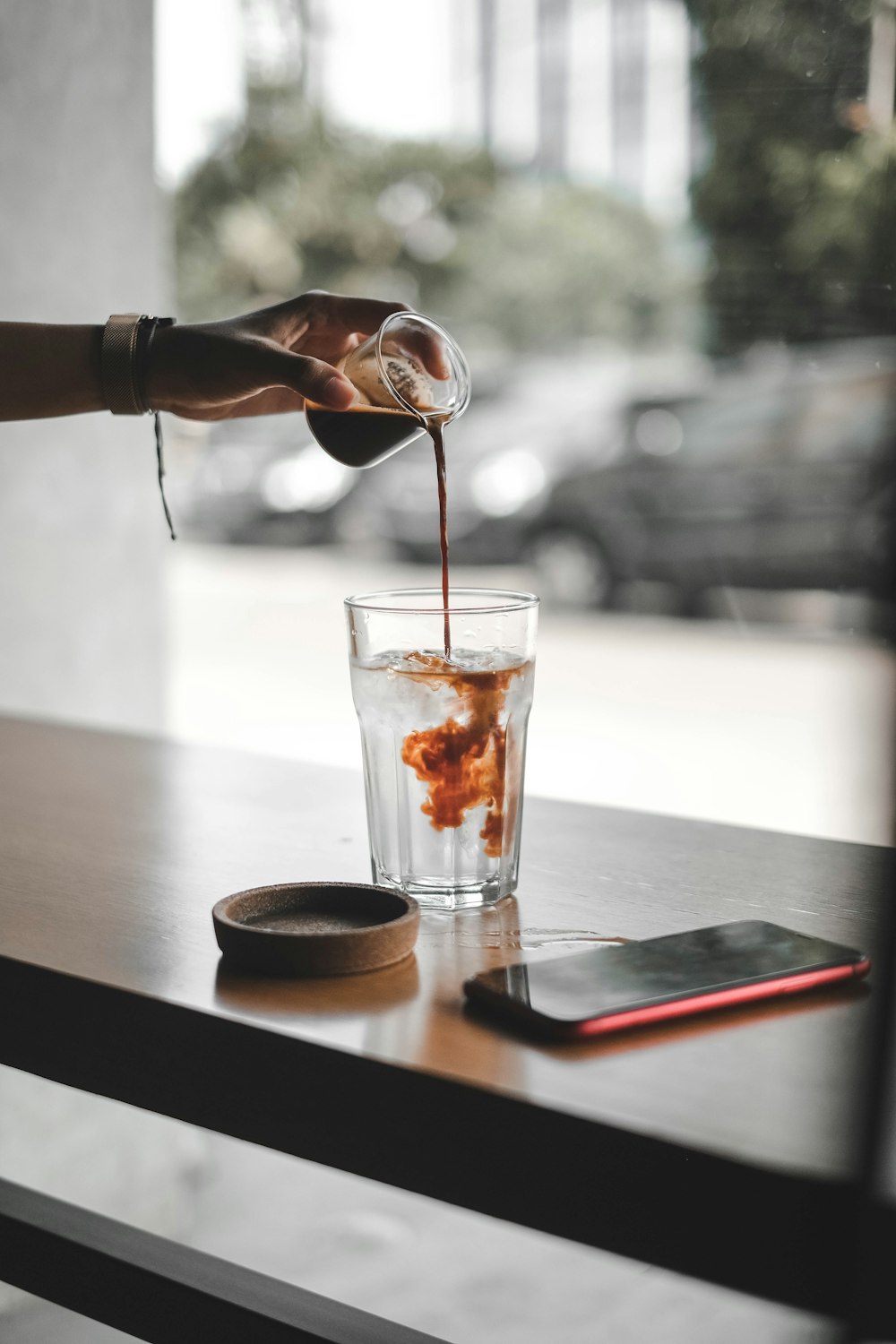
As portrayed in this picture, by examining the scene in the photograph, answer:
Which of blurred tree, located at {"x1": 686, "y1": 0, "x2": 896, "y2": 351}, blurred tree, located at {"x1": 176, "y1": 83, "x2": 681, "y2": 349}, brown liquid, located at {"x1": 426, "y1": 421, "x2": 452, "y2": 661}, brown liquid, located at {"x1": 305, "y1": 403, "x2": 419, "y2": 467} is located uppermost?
blurred tree, located at {"x1": 176, "y1": 83, "x2": 681, "y2": 349}

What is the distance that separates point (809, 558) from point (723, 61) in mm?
2679

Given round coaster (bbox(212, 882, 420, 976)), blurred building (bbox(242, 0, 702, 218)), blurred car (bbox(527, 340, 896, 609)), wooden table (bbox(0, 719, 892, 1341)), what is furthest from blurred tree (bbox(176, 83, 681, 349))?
round coaster (bbox(212, 882, 420, 976))

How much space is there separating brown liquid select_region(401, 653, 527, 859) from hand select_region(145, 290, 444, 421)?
22cm

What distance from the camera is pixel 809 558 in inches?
219

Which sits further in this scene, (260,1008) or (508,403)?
(508,403)

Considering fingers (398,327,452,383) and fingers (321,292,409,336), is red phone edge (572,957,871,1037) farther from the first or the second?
fingers (321,292,409,336)

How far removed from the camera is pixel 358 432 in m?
1.09

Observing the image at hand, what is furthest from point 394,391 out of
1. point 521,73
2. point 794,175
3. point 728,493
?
point 521,73

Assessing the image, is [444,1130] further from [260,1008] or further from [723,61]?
[723,61]

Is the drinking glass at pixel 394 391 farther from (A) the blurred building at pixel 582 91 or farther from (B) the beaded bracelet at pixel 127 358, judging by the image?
(A) the blurred building at pixel 582 91

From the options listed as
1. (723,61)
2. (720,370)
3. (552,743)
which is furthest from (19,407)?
(720,370)

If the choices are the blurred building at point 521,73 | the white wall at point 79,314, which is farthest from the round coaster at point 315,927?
the blurred building at point 521,73

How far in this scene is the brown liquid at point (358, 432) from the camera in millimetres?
1079

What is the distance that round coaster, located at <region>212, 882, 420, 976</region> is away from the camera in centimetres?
75
